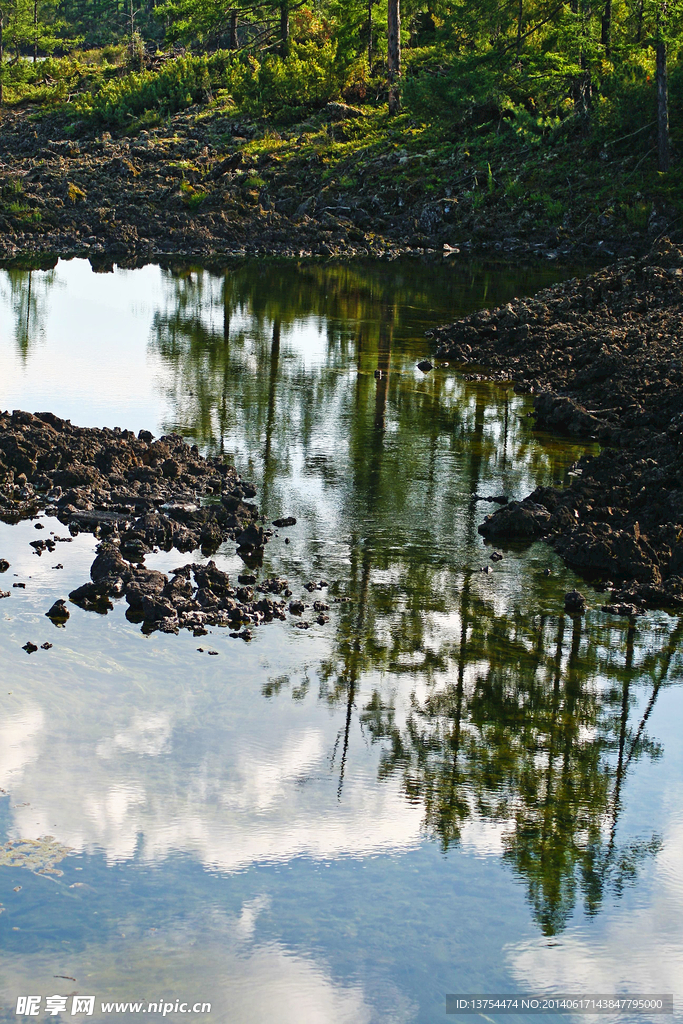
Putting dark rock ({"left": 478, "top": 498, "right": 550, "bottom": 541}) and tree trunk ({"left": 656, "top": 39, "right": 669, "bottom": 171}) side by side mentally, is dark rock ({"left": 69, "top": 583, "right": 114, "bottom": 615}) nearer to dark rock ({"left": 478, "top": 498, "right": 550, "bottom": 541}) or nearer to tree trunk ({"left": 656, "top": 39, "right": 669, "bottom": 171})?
dark rock ({"left": 478, "top": 498, "right": 550, "bottom": 541})

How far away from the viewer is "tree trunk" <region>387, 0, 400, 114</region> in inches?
1724

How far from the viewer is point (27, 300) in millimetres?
23891

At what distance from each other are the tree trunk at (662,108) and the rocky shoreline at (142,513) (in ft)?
87.8

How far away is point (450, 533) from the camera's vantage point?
Answer: 1059cm

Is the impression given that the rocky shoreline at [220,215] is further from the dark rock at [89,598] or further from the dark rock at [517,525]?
the dark rock at [89,598]

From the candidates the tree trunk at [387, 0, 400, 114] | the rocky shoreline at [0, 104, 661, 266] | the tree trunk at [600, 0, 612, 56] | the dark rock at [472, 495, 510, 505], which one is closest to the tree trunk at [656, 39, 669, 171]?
the rocky shoreline at [0, 104, 661, 266]

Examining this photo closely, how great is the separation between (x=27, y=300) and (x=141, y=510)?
49.7ft

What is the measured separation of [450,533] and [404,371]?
25.6 feet

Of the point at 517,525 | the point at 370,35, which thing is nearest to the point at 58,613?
the point at 517,525

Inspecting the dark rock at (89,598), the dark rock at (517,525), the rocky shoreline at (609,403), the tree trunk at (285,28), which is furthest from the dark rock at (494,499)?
the tree trunk at (285,28)

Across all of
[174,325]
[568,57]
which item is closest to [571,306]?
[174,325]

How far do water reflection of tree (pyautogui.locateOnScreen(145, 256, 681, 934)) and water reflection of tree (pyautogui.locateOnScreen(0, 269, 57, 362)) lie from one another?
164 inches

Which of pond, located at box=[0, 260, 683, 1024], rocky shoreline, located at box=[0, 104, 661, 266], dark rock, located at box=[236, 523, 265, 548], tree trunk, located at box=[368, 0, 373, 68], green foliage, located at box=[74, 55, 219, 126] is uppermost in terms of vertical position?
tree trunk, located at box=[368, 0, 373, 68]

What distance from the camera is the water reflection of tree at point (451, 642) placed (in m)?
6.17
